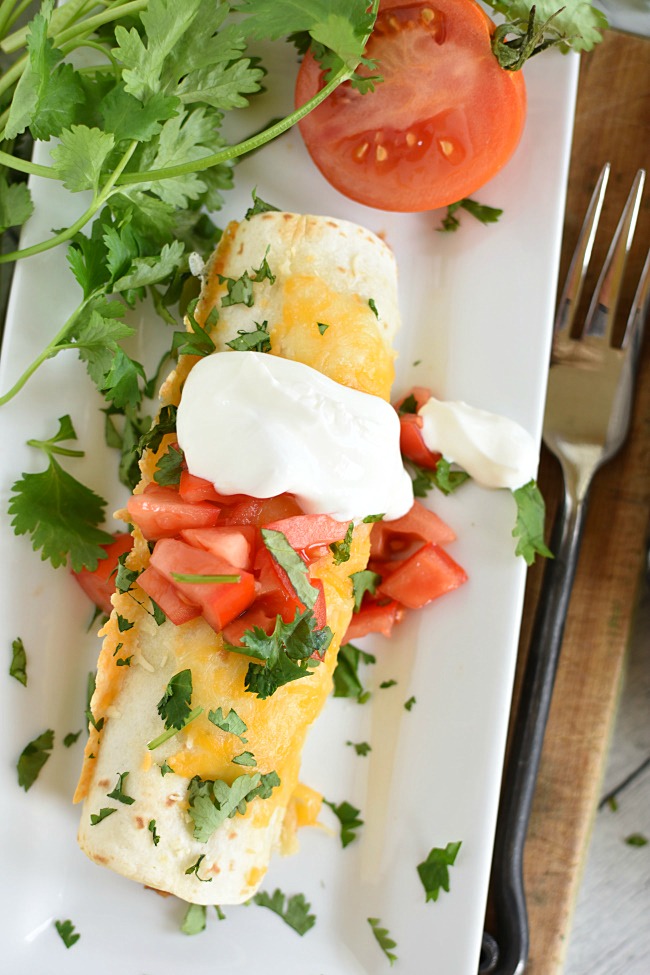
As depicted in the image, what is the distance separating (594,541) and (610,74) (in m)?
1.85

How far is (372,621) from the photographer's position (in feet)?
10.1

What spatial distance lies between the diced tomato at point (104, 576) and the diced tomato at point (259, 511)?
0.57m

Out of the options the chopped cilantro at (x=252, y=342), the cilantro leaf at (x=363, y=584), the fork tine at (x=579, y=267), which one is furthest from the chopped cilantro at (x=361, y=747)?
the fork tine at (x=579, y=267)

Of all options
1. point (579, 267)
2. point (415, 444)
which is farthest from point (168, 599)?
point (579, 267)

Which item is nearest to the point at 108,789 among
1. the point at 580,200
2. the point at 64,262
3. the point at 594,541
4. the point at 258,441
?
the point at 258,441

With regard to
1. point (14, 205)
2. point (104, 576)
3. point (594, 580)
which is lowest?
point (594, 580)

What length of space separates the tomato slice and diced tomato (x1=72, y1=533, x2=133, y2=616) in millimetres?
1462

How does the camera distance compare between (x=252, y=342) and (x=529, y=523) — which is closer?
(x=252, y=342)

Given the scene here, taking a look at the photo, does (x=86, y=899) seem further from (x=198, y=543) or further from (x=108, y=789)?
(x=198, y=543)

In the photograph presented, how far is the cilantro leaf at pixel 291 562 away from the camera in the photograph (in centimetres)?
246

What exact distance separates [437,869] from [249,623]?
1105mm

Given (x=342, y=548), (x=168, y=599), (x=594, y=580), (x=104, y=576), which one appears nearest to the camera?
(x=168, y=599)

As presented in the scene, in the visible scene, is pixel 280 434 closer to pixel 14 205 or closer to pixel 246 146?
pixel 246 146

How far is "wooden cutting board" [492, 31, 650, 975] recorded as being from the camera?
330 cm
